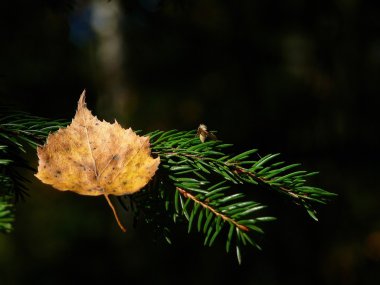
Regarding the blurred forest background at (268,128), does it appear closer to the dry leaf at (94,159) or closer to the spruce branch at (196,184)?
the spruce branch at (196,184)

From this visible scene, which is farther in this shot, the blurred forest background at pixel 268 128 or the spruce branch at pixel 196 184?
the blurred forest background at pixel 268 128

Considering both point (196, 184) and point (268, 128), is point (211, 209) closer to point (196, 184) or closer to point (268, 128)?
point (196, 184)

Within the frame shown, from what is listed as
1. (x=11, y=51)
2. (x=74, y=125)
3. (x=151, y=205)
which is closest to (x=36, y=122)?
(x=74, y=125)

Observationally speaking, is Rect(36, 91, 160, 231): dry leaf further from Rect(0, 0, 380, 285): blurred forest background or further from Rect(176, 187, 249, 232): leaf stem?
Rect(0, 0, 380, 285): blurred forest background

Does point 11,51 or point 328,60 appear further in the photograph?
point 328,60

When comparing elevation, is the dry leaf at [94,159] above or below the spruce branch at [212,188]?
above

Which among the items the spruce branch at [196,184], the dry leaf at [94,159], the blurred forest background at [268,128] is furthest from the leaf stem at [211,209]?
the blurred forest background at [268,128]

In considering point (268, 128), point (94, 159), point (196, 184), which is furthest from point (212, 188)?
point (268, 128)

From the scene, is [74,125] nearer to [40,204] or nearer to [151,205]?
[151,205]
